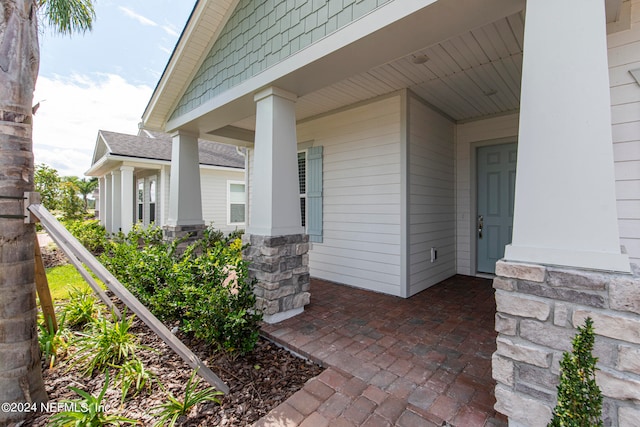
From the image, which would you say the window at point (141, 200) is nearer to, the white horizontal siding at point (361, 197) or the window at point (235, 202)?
the window at point (235, 202)

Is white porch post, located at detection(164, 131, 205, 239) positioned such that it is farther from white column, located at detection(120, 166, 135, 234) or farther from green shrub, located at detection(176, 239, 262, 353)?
white column, located at detection(120, 166, 135, 234)

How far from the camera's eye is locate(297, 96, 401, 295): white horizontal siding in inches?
161

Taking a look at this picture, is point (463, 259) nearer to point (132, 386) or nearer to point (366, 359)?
point (366, 359)

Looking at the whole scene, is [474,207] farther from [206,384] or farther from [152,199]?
[152,199]

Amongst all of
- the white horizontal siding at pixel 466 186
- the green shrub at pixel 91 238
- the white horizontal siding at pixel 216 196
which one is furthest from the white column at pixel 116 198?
the white horizontal siding at pixel 466 186

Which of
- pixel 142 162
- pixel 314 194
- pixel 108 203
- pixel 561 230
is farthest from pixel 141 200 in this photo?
pixel 561 230

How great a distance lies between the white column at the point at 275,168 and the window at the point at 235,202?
7.51 meters

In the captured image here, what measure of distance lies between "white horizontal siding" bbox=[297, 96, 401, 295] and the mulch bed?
82.4 inches

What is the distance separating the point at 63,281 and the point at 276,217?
14.7 feet

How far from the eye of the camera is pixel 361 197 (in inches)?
175

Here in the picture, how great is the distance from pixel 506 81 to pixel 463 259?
3023mm

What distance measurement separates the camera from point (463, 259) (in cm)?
516

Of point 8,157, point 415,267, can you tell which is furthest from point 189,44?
point 415,267

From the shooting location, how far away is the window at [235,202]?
10.5 meters
